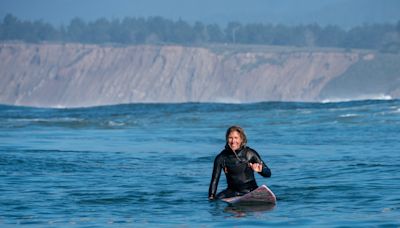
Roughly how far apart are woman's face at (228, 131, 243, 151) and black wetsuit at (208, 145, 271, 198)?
0.63ft

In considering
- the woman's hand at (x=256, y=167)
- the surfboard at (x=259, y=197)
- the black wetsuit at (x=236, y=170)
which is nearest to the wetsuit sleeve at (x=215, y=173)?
the black wetsuit at (x=236, y=170)

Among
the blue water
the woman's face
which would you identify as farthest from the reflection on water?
the woman's face

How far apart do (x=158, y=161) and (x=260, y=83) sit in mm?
170067

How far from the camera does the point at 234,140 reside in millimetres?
18938

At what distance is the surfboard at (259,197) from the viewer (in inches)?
754

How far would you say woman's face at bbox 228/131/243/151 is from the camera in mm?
18820

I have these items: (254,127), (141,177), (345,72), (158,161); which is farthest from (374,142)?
(345,72)

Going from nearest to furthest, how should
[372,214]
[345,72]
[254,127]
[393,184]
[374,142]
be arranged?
1. [372,214]
2. [393,184]
3. [374,142]
4. [254,127]
5. [345,72]

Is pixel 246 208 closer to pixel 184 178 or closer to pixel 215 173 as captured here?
pixel 215 173

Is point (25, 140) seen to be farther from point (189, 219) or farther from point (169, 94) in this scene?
point (169, 94)

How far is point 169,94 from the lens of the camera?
196 m

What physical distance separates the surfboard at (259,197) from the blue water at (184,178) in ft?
0.77

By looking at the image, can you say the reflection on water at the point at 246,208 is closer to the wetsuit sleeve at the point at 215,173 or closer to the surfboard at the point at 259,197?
the surfboard at the point at 259,197

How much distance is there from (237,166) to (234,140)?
69 centimetres
